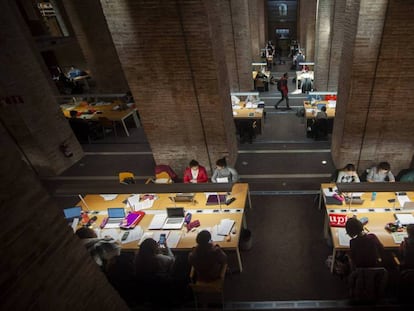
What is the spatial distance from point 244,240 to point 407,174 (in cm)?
335

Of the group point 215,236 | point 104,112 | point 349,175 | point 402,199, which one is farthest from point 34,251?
point 104,112

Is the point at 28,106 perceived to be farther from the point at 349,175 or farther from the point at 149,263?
the point at 349,175

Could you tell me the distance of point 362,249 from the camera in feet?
11.9

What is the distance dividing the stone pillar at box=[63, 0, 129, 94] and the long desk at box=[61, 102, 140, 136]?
64.4 inches

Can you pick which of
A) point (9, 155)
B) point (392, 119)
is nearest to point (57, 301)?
point (9, 155)

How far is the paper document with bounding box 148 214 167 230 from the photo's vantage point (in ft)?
15.8

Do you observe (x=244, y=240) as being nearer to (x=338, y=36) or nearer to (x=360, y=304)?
(x=360, y=304)

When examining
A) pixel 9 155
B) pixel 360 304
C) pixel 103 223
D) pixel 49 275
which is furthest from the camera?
pixel 103 223

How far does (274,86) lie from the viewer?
14.9 metres

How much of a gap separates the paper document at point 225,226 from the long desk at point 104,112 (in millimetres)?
6679

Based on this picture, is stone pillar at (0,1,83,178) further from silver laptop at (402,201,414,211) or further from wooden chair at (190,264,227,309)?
silver laptop at (402,201,414,211)

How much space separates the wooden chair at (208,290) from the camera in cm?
395

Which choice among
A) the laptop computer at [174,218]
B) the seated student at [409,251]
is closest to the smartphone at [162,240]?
the laptop computer at [174,218]

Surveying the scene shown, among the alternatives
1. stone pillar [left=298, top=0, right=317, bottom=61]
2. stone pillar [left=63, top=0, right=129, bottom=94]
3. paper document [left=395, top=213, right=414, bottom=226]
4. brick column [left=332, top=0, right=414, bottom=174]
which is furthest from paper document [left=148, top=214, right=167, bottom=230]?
stone pillar [left=298, top=0, right=317, bottom=61]
